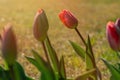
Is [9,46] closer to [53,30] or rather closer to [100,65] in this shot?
[100,65]

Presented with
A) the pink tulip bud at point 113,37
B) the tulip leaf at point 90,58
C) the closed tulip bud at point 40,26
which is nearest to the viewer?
the closed tulip bud at point 40,26

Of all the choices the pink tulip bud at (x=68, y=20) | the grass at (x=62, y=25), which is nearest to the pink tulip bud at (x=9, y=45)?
the pink tulip bud at (x=68, y=20)

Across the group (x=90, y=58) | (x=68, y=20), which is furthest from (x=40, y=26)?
(x=90, y=58)

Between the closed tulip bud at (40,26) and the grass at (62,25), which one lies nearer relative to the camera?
the closed tulip bud at (40,26)

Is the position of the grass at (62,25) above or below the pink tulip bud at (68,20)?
below

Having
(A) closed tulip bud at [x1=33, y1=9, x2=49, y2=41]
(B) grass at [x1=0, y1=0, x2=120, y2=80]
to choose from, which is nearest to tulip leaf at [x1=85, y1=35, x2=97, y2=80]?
(A) closed tulip bud at [x1=33, y1=9, x2=49, y2=41]

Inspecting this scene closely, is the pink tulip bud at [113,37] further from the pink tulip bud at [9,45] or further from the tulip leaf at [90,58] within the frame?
the pink tulip bud at [9,45]

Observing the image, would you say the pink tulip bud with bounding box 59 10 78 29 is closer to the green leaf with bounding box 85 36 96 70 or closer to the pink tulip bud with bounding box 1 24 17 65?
the green leaf with bounding box 85 36 96 70

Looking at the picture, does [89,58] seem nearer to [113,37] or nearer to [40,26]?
[113,37]
